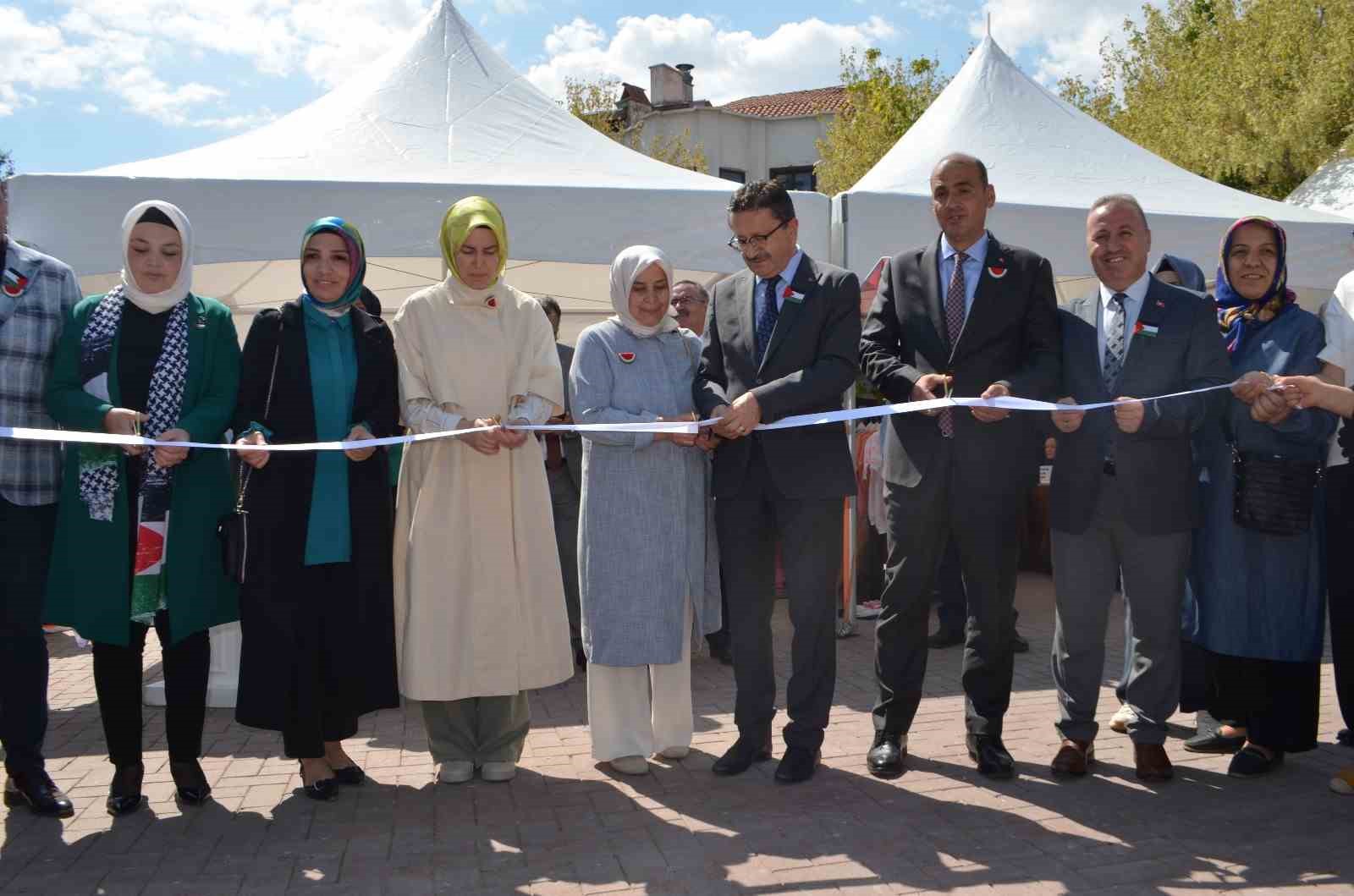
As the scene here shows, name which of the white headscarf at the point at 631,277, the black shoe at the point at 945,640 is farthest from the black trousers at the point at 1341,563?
the black shoe at the point at 945,640

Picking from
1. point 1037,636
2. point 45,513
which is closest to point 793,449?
point 45,513

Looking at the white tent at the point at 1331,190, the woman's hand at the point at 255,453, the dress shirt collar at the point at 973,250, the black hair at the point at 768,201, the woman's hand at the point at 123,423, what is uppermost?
the white tent at the point at 1331,190

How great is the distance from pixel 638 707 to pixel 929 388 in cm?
166

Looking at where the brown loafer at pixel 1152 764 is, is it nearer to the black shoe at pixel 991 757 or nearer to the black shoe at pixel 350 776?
the black shoe at pixel 991 757

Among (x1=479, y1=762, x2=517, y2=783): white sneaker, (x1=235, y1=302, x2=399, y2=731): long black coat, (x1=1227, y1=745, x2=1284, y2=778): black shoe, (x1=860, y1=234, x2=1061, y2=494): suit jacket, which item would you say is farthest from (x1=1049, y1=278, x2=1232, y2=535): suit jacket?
(x1=235, y1=302, x2=399, y2=731): long black coat

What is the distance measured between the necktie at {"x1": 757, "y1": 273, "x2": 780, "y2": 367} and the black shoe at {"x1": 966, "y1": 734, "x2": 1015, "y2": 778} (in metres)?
1.65

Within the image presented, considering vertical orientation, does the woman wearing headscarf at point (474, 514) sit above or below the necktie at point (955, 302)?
below

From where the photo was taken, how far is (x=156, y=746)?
193 inches

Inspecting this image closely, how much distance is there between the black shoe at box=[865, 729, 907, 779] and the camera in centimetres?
420

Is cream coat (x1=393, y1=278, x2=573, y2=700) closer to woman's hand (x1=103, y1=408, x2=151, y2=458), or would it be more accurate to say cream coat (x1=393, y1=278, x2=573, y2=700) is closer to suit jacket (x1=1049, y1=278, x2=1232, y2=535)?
woman's hand (x1=103, y1=408, x2=151, y2=458)

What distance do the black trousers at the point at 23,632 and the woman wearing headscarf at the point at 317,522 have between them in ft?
2.38

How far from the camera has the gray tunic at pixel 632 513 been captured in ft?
13.9

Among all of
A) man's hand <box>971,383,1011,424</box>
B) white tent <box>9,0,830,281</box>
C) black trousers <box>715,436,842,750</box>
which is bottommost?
black trousers <box>715,436,842,750</box>

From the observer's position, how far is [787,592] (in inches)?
165
